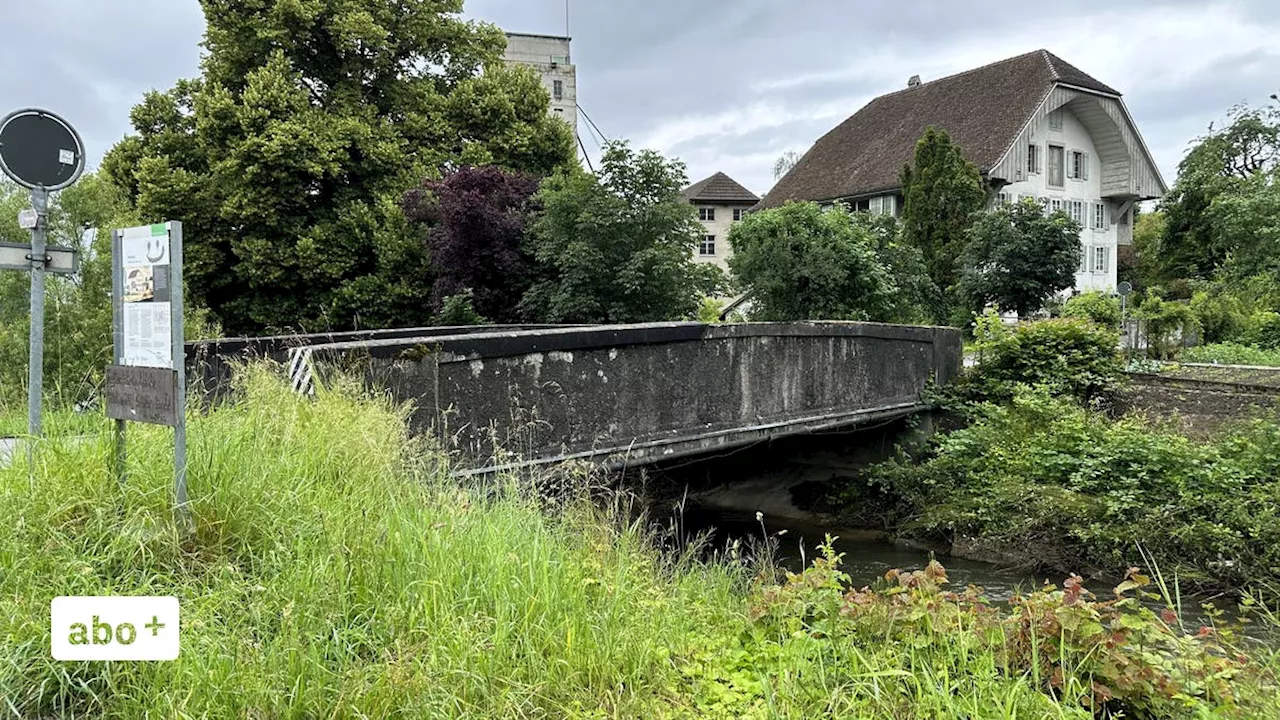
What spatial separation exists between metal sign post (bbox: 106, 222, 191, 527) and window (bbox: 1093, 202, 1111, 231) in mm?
36421

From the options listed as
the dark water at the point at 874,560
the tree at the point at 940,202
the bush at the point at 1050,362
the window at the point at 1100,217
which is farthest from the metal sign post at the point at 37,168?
the window at the point at 1100,217

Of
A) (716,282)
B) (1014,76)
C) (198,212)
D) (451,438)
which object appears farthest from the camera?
(1014,76)

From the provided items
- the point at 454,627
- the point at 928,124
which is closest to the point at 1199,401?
the point at 454,627

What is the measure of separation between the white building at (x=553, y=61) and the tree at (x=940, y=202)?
79.9 feet

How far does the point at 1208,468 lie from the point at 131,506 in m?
9.80

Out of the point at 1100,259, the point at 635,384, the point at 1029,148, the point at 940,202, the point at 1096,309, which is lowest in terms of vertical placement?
the point at 635,384

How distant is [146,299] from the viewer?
3316 millimetres

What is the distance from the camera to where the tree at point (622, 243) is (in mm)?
12969

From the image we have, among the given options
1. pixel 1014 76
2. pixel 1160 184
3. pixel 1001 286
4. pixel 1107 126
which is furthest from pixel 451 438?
pixel 1160 184

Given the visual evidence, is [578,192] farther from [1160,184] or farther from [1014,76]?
[1160,184]

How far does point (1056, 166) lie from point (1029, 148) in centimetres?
201

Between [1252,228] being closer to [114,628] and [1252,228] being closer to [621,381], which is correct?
[621,381]

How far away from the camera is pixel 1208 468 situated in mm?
8672

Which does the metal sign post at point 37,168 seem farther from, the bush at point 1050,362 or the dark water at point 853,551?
the bush at point 1050,362
